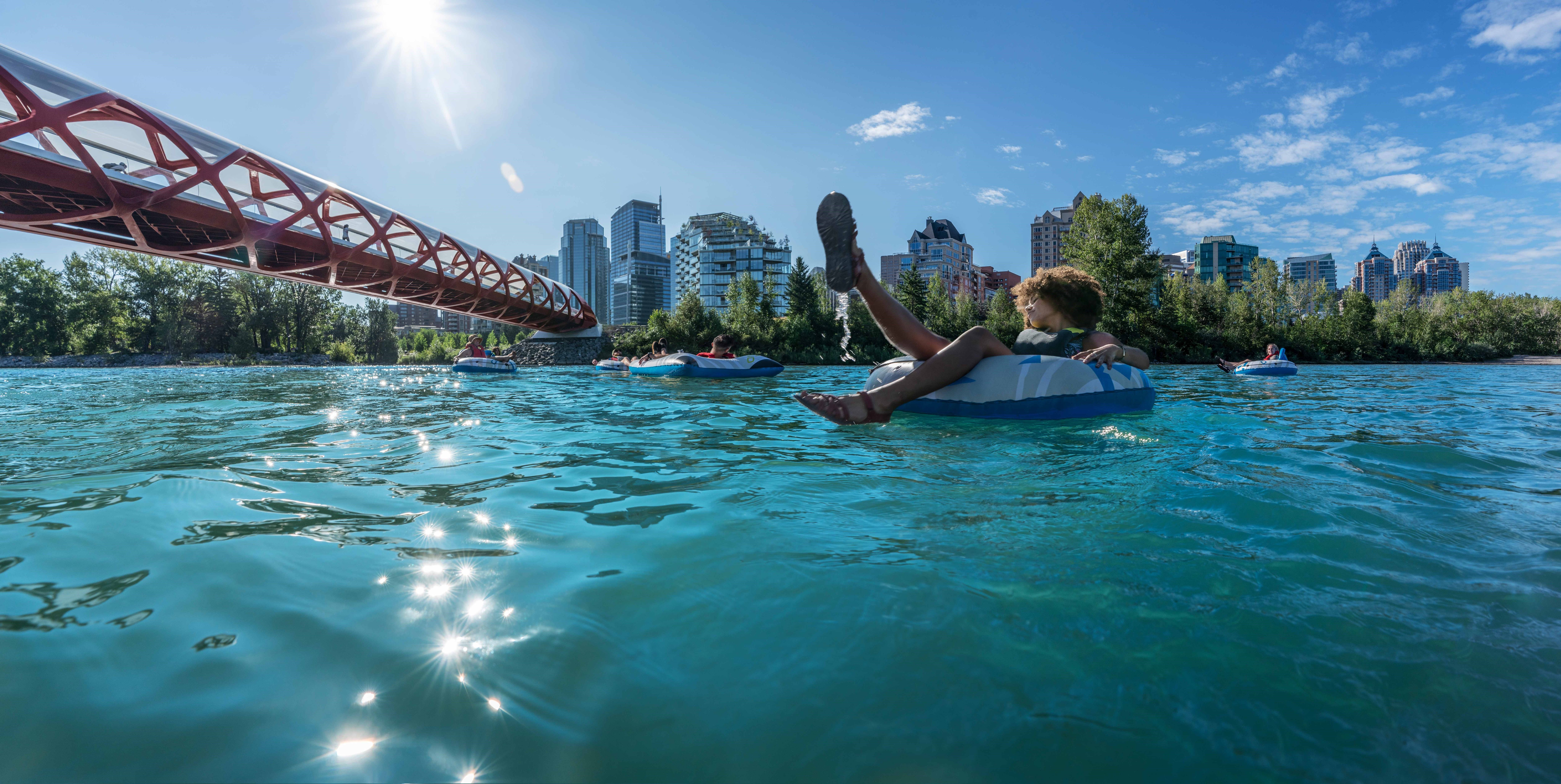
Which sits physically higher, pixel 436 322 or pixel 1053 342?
pixel 436 322

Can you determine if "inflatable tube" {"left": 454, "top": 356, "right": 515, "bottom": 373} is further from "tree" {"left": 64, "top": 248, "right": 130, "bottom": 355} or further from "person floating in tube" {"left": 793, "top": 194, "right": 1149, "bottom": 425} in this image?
"tree" {"left": 64, "top": 248, "right": 130, "bottom": 355}

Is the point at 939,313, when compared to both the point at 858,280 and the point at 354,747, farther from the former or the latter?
the point at 354,747

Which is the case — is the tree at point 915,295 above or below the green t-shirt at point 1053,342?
above

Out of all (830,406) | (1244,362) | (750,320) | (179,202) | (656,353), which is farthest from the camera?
(750,320)

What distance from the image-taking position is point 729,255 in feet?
296

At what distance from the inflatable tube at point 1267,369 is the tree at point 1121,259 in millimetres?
20500

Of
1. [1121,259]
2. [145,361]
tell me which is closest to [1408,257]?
[1121,259]

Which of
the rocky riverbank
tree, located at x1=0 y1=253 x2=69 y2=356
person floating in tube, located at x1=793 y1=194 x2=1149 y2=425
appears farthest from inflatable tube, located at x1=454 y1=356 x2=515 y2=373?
tree, located at x1=0 y1=253 x2=69 y2=356

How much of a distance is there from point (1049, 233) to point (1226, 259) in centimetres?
3155

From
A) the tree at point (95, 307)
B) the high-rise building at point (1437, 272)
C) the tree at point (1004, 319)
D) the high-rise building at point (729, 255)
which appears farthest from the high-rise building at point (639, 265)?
the high-rise building at point (1437, 272)

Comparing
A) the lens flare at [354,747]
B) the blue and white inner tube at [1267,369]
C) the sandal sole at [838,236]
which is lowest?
the lens flare at [354,747]

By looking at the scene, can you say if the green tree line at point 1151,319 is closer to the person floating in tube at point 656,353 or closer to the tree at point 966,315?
the tree at point 966,315

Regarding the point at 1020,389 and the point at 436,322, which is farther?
the point at 436,322

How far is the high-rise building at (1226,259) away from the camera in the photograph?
106938mm
